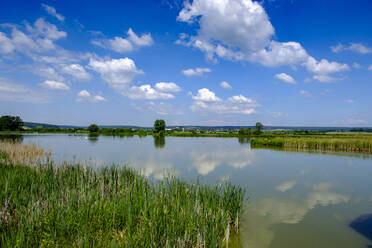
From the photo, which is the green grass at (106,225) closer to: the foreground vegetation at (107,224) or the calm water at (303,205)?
the foreground vegetation at (107,224)

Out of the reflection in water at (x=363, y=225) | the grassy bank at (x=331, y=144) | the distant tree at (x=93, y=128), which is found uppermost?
the distant tree at (x=93, y=128)

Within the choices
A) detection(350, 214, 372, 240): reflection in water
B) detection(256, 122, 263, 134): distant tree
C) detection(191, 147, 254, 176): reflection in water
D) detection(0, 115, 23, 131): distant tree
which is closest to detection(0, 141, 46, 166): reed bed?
detection(191, 147, 254, 176): reflection in water

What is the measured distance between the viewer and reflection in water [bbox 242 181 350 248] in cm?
525

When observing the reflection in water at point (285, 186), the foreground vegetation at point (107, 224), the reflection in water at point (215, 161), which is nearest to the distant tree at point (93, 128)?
the reflection in water at point (215, 161)

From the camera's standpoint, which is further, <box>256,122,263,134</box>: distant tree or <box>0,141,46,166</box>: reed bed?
<box>256,122,263,134</box>: distant tree

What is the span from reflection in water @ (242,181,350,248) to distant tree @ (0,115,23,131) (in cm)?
8727

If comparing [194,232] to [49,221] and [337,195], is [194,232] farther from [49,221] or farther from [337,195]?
[337,195]

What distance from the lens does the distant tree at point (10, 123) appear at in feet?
227

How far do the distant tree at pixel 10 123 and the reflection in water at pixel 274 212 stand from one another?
3436 inches

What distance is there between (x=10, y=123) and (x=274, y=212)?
8846 cm

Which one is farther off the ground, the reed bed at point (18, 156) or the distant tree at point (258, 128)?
the distant tree at point (258, 128)

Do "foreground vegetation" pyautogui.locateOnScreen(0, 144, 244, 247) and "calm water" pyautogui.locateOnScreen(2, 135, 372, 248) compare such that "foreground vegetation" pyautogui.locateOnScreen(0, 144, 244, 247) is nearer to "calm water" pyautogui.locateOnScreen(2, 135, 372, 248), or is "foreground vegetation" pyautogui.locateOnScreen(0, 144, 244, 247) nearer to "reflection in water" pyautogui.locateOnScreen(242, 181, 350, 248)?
"reflection in water" pyautogui.locateOnScreen(242, 181, 350, 248)

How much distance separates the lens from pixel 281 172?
13.5 meters

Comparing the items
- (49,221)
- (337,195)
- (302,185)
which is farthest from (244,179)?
(49,221)
